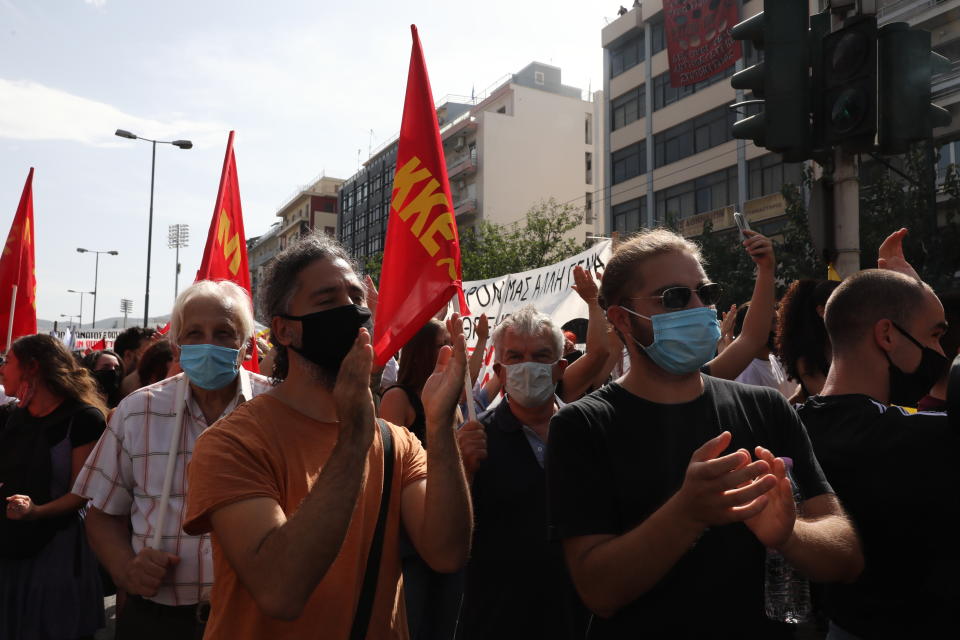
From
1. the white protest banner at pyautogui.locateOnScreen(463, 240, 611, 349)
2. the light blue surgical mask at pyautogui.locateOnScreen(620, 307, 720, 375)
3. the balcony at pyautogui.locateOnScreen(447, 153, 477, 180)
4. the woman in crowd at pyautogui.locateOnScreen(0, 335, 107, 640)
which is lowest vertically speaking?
the woman in crowd at pyautogui.locateOnScreen(0, 335, 107, 640)

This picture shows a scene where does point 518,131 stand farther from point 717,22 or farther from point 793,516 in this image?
point 793,516

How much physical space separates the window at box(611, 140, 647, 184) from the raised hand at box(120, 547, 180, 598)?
36.0m

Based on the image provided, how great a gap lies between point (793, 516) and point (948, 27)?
2822 cm

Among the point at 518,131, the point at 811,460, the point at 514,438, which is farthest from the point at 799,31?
the point at 518,131

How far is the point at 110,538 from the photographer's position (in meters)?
2.89

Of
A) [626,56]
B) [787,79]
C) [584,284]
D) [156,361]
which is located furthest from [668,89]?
[584,284]

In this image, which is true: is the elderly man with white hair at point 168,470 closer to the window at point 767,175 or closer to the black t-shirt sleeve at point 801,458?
the black t-shirt sleeve at point 801,458

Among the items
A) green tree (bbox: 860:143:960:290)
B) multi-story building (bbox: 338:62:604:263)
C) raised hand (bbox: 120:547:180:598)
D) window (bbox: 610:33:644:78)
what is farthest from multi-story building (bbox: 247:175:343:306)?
raised hand (bbox: 120:547:180:598)

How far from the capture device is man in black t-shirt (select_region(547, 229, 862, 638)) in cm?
180

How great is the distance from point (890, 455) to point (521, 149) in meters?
52.2

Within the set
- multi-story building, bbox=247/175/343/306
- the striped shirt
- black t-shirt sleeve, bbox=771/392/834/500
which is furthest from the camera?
multi-story building, bbox=247/175/343/306

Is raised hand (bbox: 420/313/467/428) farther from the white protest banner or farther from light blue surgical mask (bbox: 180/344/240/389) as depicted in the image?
the white protest banner

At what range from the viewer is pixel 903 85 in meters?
4.69

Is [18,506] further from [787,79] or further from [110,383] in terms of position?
[787,79]
